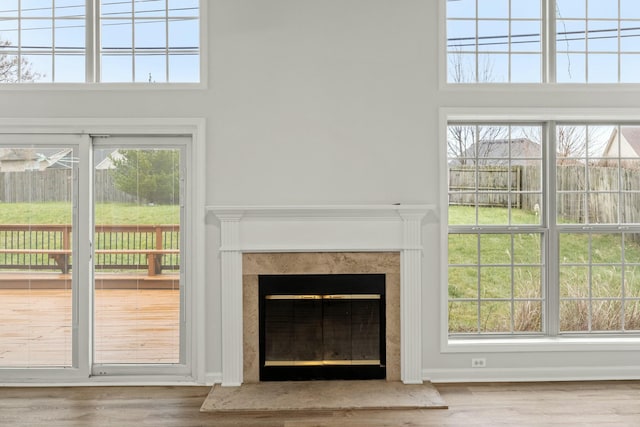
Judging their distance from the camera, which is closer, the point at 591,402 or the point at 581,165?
the point at 591,402

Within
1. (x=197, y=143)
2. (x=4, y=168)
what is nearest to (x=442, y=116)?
(x=197, y=143)

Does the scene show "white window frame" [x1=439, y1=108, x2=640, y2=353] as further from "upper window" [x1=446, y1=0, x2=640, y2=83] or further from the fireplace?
the fireplace

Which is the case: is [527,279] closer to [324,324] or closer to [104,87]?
[324,324]

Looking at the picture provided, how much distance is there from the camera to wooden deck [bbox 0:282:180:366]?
157 inches

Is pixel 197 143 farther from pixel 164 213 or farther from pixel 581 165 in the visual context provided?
pixel 581 165

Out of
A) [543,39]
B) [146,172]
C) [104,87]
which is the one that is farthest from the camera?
[543,39]

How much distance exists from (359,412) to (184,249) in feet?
6.02

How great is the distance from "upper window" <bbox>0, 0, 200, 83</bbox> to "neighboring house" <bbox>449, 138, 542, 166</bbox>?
2.32 m

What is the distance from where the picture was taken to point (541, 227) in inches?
164

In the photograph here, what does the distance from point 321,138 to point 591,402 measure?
2.73m

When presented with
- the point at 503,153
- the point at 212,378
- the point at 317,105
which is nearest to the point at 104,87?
the point at 317,105

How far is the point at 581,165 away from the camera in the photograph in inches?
165

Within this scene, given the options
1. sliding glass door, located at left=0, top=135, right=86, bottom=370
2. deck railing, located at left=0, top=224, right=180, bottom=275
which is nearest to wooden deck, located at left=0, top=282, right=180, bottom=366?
sliding glass door, located at left=0, top=135, right=86, bottom=370

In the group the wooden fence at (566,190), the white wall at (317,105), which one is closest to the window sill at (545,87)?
the white wall at (317,105)
